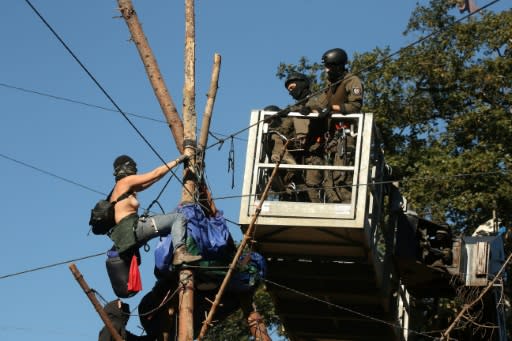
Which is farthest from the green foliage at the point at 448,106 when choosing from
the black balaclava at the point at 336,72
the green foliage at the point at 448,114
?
the black balaclava at the point at 336,72

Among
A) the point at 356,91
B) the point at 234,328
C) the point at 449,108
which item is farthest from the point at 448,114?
the point at 356,91

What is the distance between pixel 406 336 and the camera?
19.8 meters

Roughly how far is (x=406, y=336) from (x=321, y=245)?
13.2ft

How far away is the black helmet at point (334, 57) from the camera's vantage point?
1653 centimetres

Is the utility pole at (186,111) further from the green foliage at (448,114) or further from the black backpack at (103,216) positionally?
the green foliage at (448,114)

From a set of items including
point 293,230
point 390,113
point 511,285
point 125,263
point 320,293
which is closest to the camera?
point 125,263

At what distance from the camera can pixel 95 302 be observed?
1434 cm

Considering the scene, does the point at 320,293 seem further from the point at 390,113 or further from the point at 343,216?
the point at 390,113

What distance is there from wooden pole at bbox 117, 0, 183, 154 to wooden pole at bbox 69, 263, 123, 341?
93.1 inches

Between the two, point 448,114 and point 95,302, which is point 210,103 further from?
point 448,114

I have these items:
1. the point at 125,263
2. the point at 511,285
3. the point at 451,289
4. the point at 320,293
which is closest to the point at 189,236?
the point at 125,263

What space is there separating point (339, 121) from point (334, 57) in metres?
0.91

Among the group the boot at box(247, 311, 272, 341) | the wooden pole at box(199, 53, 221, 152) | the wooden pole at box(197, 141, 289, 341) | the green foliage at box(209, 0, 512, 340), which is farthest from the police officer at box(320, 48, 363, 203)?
the green foliage at box(209, 0, 512, 340)

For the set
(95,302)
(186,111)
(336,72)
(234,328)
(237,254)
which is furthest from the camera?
(234,328)
